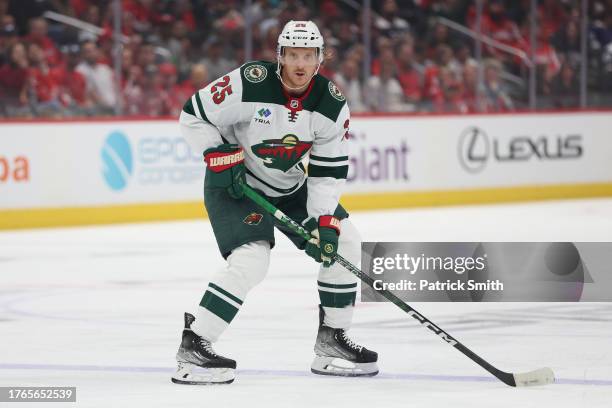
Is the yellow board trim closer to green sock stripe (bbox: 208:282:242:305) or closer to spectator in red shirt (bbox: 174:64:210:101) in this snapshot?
spectator in red shirt (bbox: 174:64:210:101)

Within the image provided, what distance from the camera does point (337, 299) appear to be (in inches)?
203

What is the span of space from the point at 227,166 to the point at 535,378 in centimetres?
122

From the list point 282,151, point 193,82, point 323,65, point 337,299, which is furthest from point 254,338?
point 193,82

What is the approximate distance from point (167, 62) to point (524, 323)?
6871mm

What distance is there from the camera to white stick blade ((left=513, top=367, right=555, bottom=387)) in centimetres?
463

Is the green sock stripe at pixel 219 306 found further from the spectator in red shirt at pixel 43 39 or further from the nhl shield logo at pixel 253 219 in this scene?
the spectator in red shirt at pixel 43 39

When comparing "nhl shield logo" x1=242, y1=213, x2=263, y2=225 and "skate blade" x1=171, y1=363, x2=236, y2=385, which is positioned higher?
"nhl shield logo" x1=242, y1=213, x2=263, y2=225

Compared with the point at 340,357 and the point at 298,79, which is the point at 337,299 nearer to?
the point at 340,357

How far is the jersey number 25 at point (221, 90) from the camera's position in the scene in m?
4.89

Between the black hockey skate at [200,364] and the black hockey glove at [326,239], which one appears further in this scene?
the black hockey glove at [326,239]

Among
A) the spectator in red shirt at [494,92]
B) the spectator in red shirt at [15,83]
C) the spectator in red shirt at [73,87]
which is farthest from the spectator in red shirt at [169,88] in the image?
the spectator in red shirt at [494,92]

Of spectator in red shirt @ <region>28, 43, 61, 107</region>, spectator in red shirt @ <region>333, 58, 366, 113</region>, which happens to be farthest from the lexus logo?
spectator in red shirt @ <region>28, 43, 61, 107</region>

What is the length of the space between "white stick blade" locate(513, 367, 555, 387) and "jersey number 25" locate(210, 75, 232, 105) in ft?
4.37

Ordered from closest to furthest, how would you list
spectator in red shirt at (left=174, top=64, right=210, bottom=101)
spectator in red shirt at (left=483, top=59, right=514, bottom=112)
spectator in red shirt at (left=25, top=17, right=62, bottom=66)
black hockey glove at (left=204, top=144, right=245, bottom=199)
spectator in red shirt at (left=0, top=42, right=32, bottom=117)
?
black hockey glove at (left=204, top=144, right=245, bottom=199), spectator in red shirt at (left=0, top=42, right=32, bottom=117), spectator in red shirt at (left=25, top=17, right=62, bottom=66), spectator in red shirt at (left=174, top=64, right=210, bottom=101), spectator in red shirt at (left=483, top=59, right=514, bottom=112)
